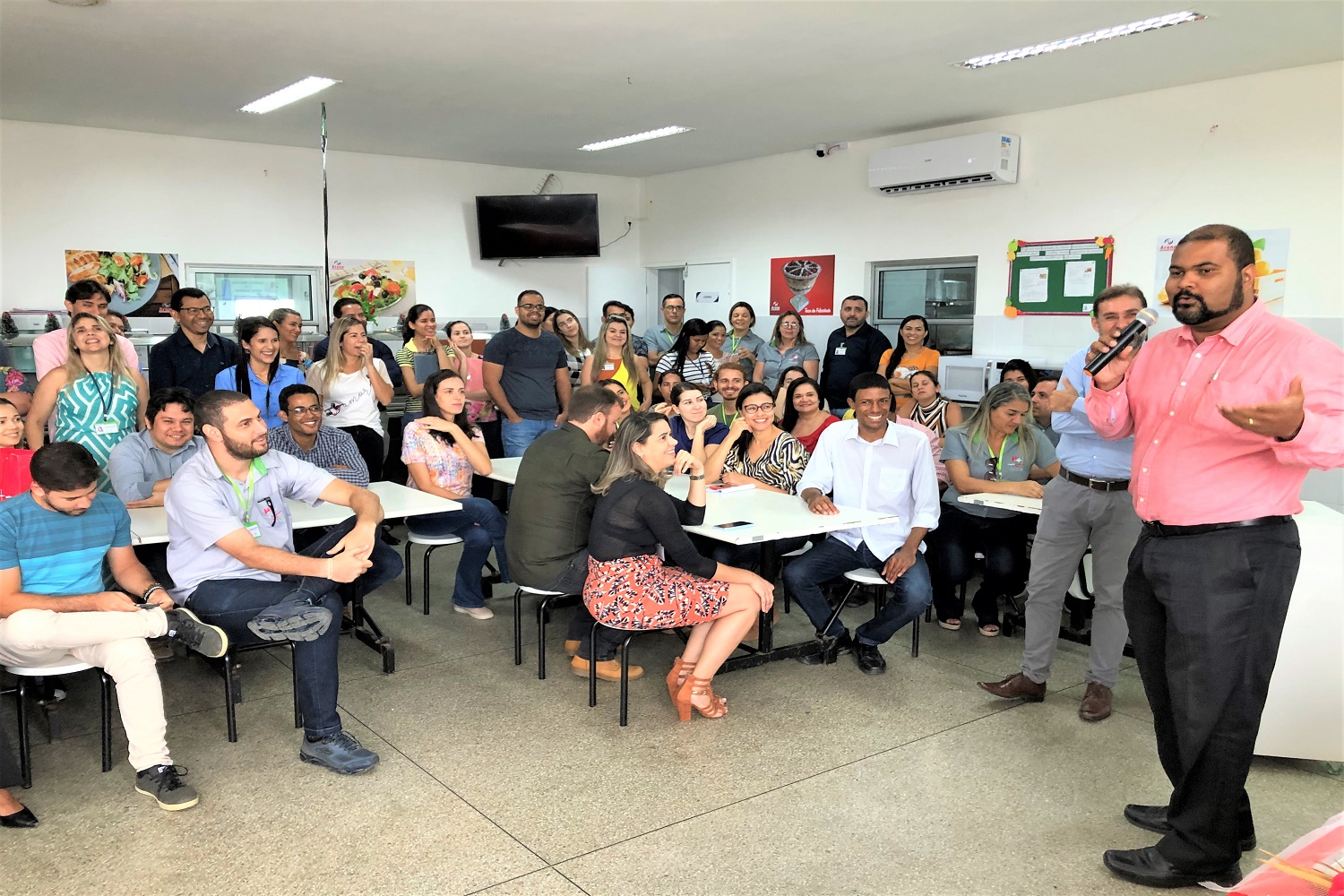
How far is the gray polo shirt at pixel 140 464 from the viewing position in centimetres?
392

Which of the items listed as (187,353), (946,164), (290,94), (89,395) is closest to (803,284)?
(946,164)

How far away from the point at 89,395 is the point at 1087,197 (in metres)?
6.44

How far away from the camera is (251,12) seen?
513 centimetres

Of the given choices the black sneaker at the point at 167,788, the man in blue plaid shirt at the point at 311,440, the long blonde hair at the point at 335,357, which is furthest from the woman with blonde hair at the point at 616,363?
the black sneaker at the point at 167,788

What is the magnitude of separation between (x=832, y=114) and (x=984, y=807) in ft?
19.6

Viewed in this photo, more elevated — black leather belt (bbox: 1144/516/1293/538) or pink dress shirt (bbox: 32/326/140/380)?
pink dress shirt (bbox: 32/326/140/380)

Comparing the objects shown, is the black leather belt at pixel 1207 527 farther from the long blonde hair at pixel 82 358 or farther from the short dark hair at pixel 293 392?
the long blonde hair at pixel 82 358

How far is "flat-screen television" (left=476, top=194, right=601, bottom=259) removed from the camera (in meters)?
Answer: 10.1

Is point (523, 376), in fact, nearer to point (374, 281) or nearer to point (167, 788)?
point (167, 788)

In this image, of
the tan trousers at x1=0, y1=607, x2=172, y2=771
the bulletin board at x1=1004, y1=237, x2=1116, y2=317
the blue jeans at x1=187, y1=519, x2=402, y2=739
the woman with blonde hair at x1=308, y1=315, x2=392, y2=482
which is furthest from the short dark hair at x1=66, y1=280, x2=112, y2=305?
the bulletin board at x1=1004, y1=237, x2=1116, y2=317

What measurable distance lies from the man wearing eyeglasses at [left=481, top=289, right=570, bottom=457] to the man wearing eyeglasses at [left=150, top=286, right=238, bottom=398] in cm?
162

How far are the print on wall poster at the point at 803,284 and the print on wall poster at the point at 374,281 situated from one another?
3554 mm

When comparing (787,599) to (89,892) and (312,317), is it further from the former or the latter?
(312,317)

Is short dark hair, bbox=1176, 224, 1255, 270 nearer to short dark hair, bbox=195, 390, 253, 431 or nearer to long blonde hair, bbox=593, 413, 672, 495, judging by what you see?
long blonde hair, bbox=593, 413, 672, 495
